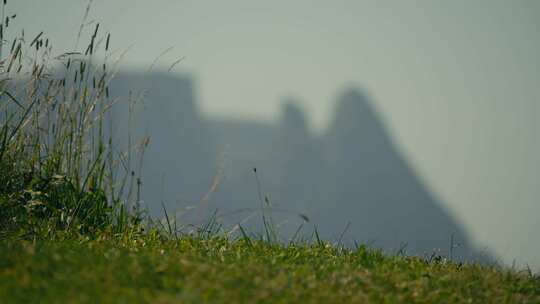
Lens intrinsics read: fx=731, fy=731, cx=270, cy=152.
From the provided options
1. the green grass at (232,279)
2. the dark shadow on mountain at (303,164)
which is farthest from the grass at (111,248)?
the dark shadow on mountain at (303,164)

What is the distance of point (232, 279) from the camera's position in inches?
141

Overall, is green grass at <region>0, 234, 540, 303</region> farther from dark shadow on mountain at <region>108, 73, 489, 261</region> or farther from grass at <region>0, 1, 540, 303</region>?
dark shadow on mountain at <region>108, 73, 489, 261</region>

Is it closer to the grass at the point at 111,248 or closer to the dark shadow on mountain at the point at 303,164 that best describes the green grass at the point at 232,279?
the grass at the point at 111,248

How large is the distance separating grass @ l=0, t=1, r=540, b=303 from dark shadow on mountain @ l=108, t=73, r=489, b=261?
217 ft

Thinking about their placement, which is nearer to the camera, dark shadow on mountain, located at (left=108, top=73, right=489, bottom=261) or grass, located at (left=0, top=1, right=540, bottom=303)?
grass, located at (left=0, top=1, right=540, bottom=303)

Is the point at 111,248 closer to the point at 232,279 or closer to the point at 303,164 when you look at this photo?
the point at 232,279

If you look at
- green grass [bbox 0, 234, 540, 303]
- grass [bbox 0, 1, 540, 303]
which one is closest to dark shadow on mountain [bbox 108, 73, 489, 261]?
grass [bbox 0, 1, 540, 303]

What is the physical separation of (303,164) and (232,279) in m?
103

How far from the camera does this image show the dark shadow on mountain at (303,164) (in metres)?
88.8

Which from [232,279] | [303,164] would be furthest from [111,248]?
[303,164]

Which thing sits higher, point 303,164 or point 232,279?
point 303,164

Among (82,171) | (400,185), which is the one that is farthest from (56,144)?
(400,185)

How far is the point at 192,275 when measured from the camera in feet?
11.8

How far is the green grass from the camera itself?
3383 mm
